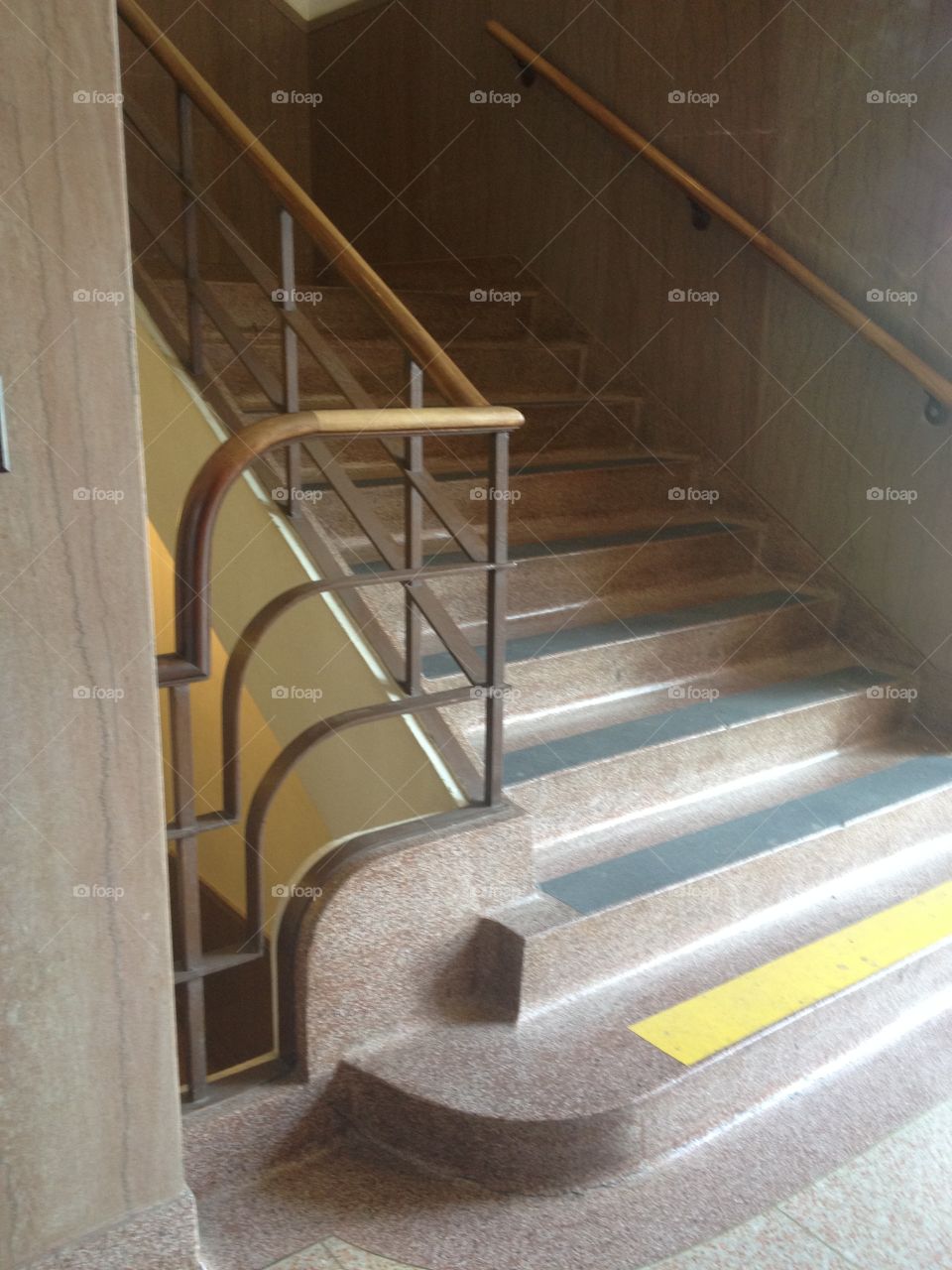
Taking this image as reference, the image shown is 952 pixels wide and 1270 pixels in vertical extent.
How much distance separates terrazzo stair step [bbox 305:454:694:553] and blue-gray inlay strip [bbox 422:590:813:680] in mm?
349

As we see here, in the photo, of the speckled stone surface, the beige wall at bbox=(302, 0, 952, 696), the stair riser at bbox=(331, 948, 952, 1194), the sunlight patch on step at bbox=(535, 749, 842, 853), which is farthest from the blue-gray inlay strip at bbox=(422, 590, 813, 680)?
the speckled stone surface

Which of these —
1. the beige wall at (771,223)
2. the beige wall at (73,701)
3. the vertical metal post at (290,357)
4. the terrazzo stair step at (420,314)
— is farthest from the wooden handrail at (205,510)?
the beige wall at (771,223)

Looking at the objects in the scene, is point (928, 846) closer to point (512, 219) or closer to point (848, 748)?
point (848, 748)

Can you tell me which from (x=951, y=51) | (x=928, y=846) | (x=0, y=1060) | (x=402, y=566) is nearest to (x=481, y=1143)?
(x=0, y=1060)

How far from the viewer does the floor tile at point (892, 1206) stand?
1.82 meters

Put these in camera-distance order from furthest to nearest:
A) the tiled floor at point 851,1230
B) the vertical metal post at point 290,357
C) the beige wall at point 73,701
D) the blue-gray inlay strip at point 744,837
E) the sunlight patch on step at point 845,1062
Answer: the vertical metal post at point 290,357 → the blue-gray inlay strip at point 744,837 → the sunlight patch on step at point 845,1062 → the tiled floor at point 851,1230 → the beige wall at point 73,701

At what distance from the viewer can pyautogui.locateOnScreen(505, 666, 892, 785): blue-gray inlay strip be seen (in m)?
2.52

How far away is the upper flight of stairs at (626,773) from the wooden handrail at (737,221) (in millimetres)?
669

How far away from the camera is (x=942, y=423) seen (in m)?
3.14

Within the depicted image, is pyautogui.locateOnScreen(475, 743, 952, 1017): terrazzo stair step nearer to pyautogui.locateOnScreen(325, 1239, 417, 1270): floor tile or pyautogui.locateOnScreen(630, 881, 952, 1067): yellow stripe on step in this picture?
pyautogui.locateOnScreen(630, 881, 952, 1067): yellow stripe on step

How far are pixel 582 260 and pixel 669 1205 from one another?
3148mm

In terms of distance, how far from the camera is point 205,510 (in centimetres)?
169

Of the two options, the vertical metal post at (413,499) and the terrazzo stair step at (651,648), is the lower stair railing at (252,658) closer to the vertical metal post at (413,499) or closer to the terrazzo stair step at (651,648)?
the vertical metal post at (413,499)

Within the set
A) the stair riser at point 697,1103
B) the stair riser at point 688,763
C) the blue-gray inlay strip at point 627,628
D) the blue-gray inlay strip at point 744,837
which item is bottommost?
the stair riser at point 697,1103
